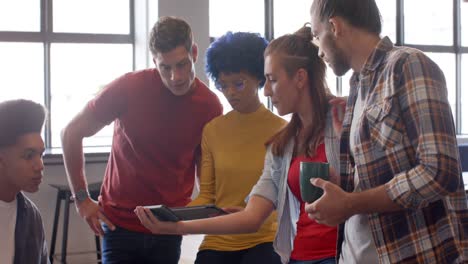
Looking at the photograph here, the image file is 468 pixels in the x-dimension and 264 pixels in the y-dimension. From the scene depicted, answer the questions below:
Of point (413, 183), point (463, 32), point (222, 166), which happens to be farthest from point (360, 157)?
point (463, 32)

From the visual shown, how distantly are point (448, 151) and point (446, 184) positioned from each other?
0.07m

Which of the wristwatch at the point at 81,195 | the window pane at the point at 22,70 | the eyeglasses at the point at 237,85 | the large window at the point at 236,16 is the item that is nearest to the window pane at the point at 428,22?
the large window at the point at 236,16

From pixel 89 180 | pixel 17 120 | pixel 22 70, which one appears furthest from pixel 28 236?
pixel 22 70

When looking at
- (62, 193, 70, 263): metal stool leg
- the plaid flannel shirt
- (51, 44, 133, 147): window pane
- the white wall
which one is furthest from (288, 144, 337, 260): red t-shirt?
(51, 44, 133, 147): window pane

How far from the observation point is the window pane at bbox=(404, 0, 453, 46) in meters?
7.89

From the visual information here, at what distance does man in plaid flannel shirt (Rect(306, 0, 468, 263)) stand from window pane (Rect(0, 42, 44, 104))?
470cm

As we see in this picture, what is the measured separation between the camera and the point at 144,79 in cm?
264

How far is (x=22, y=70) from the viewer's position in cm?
600

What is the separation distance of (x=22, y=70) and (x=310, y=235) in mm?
4636

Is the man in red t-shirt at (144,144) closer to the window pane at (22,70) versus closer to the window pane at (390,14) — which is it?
the window pane at (22,70)

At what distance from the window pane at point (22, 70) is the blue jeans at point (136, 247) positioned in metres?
3.60

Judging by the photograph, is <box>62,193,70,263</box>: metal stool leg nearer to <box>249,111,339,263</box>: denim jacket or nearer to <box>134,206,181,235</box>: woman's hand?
<box>134,206,181,235</box>: woman's hand

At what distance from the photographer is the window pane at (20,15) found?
589 centimetres

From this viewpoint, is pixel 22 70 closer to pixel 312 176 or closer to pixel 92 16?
pixel 92 16
